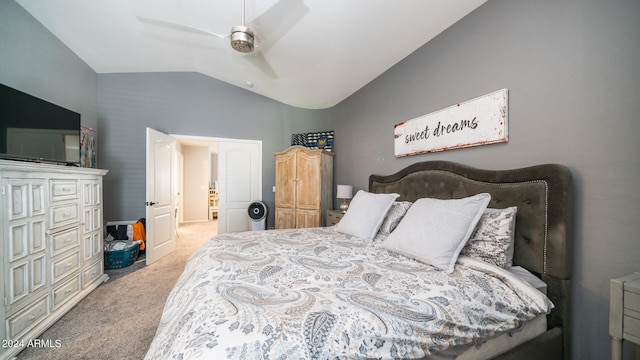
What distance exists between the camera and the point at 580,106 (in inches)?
52.6

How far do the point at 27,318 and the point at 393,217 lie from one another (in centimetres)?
287

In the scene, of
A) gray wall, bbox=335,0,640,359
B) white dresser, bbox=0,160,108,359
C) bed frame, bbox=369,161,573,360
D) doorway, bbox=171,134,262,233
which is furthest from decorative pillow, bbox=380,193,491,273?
doorway, bbox=171,134,262,233

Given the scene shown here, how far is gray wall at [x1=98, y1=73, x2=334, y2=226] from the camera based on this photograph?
3719 mm

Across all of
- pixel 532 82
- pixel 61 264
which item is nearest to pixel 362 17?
pixel 532 82

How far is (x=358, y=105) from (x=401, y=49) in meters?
1.16

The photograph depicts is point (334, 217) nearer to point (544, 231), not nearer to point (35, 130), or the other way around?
point (544, 231)

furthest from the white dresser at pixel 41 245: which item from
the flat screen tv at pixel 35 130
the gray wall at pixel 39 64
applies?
the gray wall at pixel 39 64

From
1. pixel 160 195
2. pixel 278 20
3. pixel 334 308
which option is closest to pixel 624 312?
pixel 334 308

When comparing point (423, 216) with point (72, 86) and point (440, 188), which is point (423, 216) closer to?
point (440, 188)

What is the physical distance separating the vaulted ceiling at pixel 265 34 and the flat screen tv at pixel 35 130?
1129 mm

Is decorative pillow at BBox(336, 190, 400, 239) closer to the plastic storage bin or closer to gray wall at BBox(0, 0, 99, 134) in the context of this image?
the plastic storage bin

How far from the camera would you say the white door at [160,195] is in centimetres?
330

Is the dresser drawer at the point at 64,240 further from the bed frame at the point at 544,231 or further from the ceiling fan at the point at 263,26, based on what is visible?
the bed frame at the point at 544,231

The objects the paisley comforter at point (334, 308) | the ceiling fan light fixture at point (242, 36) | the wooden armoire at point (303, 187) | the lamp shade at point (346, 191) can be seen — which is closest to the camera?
the paisley comforter at point (334, 308)
